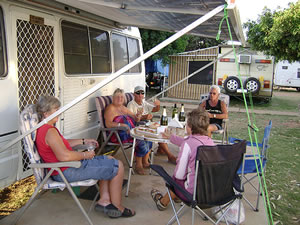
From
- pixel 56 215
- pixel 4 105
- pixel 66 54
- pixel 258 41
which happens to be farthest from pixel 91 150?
pixel 258 41

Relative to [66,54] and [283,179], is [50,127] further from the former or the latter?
[283,179]

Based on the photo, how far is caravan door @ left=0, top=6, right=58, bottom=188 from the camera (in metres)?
2.86

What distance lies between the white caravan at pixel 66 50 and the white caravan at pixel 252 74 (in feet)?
24.0

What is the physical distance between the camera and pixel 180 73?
523 inches

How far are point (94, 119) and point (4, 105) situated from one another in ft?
5.88

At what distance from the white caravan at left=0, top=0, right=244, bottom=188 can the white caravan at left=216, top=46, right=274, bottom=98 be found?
7318 millimetres

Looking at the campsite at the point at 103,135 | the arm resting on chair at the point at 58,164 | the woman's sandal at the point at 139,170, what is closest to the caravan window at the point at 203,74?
the campsite at the point at 103,135

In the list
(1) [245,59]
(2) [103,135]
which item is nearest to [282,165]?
(2) [103,135]

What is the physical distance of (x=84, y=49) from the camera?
4262 mm

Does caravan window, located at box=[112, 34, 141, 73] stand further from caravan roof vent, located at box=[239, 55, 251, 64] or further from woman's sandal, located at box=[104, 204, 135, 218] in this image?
caravan roof vent, located at box=[239, 55, 251, 64]

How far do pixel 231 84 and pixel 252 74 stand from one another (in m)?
0.98

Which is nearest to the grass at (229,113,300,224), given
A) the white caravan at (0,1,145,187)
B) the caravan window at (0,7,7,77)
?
the white caravan at (0,1,145,187)

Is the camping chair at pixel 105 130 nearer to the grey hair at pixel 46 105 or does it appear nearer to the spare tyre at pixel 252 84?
the grey hair at pixel 46 105

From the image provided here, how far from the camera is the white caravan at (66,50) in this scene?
8.75 ft
